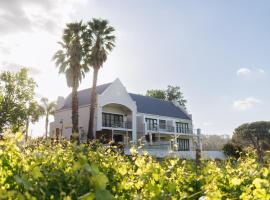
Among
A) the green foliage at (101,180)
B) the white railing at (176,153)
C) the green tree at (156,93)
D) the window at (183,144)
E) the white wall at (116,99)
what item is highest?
the green tree at (156,93)

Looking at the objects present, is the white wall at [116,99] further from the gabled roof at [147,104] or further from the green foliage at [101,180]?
the green foliage at [101,180]

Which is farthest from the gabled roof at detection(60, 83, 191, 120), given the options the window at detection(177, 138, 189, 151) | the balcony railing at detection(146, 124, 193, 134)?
the window at detection(177, 138, 189, 151)

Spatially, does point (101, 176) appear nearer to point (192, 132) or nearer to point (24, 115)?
point (24, 115)

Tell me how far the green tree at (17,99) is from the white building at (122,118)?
433 cm

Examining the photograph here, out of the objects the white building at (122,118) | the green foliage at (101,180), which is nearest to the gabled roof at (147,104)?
the white building at (122,118)

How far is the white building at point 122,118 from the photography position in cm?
4616

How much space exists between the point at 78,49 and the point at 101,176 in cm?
3702

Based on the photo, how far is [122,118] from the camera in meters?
50.1

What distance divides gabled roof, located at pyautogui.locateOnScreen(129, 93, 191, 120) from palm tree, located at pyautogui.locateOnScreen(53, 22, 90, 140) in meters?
16.1

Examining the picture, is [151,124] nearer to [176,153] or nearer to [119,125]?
[119,125]

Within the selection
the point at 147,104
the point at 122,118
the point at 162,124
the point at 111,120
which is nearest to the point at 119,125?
the point at 111,120

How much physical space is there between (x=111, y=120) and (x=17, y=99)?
39.1 ft

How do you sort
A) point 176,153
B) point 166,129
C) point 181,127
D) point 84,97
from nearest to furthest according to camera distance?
point 176,153
point 84,97
point 166,129
point 181,127

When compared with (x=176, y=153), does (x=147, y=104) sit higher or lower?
higher
